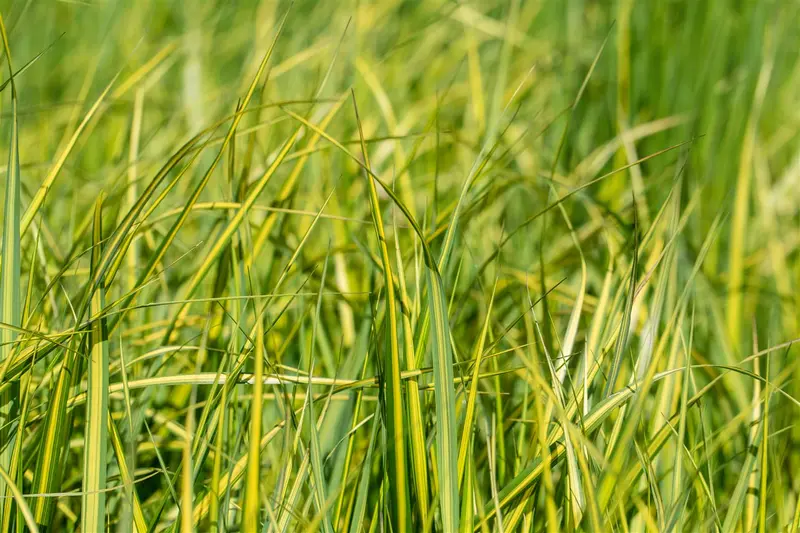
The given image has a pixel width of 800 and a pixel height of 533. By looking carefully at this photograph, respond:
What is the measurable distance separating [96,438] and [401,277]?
0.29 metres

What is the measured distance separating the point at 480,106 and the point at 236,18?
93 centimetres

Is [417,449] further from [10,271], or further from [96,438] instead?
[10,271]

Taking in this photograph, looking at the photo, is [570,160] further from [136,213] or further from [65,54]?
[65,54]

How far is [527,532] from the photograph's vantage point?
0.60m

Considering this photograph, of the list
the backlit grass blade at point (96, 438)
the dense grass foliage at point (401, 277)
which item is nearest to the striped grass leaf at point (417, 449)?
the dense grass foliage at point (401, 277)

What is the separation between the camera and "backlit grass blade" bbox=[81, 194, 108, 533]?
0.53m

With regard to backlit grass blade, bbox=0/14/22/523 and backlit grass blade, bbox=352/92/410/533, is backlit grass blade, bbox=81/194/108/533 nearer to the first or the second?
backlit grass blade, bbox=0/14/22/523

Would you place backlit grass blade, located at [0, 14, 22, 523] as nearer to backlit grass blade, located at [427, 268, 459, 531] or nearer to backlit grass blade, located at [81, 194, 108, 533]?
backlit grass blade, located at [81, 194, 108, 533]

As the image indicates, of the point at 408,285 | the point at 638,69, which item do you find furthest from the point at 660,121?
the point at 408,285

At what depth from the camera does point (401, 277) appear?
673mm

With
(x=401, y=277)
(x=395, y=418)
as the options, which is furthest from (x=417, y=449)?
(x=401, y=277)

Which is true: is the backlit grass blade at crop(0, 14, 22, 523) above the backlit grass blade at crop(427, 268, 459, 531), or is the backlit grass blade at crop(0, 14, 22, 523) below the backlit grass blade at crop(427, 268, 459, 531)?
above

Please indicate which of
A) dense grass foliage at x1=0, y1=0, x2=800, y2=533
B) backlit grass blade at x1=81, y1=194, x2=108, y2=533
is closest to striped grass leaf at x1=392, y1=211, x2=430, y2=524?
dense grass foliage at x1=0, y1=0, x2=800, y2=533

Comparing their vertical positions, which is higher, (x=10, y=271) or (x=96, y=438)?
(x=10, y=271)
